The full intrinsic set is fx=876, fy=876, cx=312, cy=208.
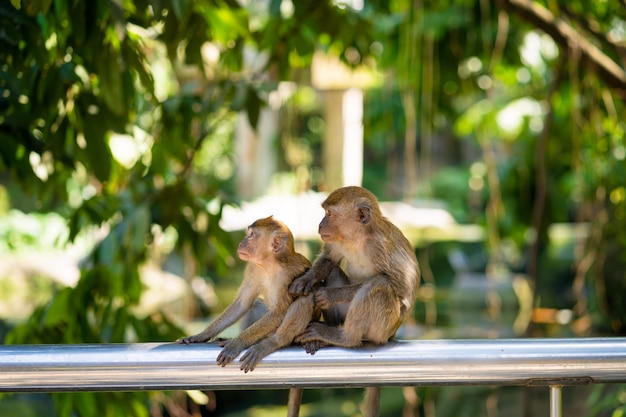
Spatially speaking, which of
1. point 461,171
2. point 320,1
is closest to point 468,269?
point 461,171

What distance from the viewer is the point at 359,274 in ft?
8.96

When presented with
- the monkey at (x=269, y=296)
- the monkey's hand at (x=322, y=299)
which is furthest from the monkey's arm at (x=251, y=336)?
the monkey's hand at (x=322, y=299)

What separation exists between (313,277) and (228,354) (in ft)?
2.61

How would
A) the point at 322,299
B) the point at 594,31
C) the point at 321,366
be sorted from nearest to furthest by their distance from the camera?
the point at 321,366
the point at 322,299
the point at 594,31

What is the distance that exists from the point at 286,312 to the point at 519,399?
621cm

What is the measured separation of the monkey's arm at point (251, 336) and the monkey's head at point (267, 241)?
19 centimetres

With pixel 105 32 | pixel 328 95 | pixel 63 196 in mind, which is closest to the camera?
pixel 105 32

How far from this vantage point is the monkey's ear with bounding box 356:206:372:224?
2639mm

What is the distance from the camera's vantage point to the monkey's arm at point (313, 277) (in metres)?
2.40

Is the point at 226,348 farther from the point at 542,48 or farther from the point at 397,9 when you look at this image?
the point at 542,48

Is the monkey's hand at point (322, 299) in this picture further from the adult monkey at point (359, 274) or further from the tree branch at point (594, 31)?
the tree branch at point (594, 31)

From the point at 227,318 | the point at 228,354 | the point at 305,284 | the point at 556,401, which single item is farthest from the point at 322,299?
the point at 556,401

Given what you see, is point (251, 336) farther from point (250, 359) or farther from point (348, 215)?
point (348, 215)

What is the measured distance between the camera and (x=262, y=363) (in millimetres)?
1665
